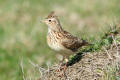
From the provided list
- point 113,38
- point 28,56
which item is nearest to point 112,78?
point 113,38

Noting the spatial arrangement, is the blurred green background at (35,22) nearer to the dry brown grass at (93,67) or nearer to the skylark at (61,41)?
the skylark at (61,41)

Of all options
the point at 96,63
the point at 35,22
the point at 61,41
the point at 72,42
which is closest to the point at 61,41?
the point at 61,41

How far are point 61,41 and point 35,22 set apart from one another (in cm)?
798

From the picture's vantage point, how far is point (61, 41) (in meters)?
9.94

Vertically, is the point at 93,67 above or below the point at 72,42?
below

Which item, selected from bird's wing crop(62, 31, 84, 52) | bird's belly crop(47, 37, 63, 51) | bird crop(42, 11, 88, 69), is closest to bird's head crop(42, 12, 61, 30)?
bird crop(42, 11, 88, 69)

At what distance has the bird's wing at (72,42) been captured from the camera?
1000 cm

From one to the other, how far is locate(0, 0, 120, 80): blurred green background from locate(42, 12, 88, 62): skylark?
3.36 m

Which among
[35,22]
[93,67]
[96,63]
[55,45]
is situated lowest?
[93,67]

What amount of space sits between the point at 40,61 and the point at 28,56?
1185 mm

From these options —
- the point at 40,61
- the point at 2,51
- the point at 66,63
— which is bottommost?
the point at 66,63

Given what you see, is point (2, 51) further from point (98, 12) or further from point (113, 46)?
point (113, 46)

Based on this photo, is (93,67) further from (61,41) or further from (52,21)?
(52,21)

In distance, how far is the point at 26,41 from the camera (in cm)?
1595
